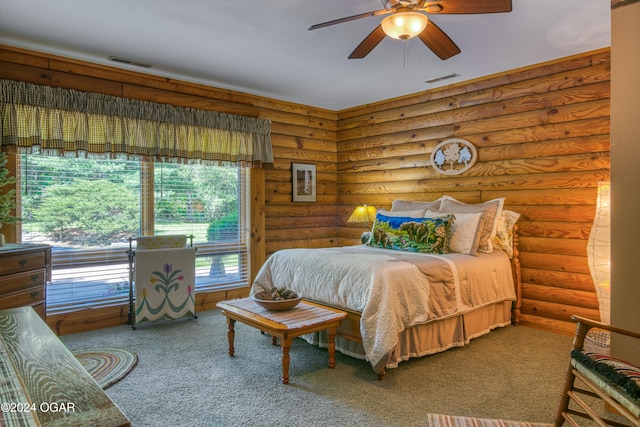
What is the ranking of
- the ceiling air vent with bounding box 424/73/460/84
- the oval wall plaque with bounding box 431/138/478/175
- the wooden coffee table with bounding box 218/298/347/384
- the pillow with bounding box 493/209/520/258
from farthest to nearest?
the oval wall plaque with bounding box 431/138/478/175 → the ceiling air vent with bounding box 424/73/460/84 → the pillow with bounding box 493/209/520/258 → the wooden coffee table with bounding box 218/298/347/384

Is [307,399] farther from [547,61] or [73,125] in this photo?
[547,61]

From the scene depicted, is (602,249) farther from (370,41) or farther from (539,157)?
(370,41)

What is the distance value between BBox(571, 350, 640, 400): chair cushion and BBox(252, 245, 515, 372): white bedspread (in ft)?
3.70

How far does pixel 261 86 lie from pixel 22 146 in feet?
7.98

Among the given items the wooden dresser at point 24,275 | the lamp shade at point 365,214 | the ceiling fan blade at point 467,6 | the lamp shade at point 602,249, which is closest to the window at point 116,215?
the wooden dresser at point 24,275

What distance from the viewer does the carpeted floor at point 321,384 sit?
2258mm

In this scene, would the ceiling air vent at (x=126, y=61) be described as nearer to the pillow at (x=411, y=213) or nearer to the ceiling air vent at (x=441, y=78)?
the pillow at (x=411, y=213)

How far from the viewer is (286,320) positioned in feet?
Answer: 8.88

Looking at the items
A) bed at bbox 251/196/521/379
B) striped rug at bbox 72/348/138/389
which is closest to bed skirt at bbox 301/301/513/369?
bed at bbox 251/196/521/379

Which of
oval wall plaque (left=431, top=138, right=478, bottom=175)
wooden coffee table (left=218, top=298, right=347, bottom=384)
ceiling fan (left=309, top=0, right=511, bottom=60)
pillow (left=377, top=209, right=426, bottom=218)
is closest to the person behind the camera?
ceiling fan (left=309, top=0, right=511, bottom=60)

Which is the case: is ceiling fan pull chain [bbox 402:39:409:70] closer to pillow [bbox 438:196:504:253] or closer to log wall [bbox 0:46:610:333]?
log wall [bbox 0:46:610:333]

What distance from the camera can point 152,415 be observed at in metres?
2.26

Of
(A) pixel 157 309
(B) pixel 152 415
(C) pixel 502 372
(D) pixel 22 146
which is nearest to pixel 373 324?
(C) pixel 502 372

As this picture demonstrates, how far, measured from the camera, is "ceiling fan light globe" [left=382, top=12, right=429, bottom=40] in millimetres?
2334
